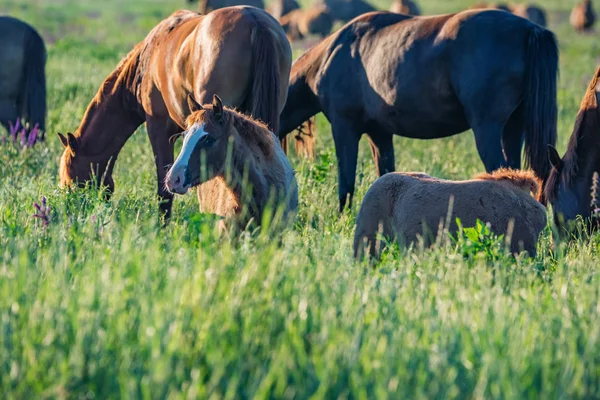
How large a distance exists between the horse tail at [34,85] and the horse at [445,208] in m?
6.11

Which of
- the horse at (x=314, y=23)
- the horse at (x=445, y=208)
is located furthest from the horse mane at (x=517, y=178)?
the horse at (x=314, y=23)

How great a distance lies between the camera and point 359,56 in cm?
914

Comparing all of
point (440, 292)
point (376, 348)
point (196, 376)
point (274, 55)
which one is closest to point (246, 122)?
point (274, 55)

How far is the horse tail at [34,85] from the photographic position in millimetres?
11531

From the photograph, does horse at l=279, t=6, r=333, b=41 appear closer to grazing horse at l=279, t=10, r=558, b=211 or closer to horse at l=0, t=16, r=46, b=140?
horse at l=0, t=16, r=46, b=140

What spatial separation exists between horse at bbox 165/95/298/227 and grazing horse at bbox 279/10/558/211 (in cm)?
251

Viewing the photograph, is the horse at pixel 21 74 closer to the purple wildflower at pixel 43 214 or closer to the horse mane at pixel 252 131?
the purple wildflower at pixel 43 214

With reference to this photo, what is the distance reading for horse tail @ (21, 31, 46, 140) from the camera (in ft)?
37.8

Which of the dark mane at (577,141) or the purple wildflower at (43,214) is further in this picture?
the dark mane at (577,141)

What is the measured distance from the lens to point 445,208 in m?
6.04

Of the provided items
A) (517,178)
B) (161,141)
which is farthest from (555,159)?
(161,141)

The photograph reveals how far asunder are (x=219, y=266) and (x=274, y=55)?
378 centimetres

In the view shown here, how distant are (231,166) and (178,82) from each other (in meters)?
2.21

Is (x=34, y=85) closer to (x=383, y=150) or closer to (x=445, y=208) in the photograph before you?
(x=383, y=150)
